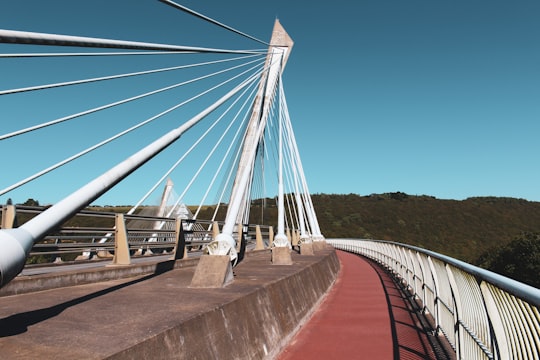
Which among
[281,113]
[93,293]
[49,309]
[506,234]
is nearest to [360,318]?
[93,293]

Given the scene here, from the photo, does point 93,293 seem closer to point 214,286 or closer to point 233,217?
point 214,286

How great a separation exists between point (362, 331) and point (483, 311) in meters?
3.76

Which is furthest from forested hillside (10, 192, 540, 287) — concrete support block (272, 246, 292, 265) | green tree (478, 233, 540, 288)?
concrete support block (272, 246, 292, 265)

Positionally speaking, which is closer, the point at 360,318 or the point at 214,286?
the point at 214,286

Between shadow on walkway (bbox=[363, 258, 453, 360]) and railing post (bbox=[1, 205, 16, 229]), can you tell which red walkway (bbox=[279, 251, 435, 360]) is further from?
railing post (bbox=[1, 205, 16, 229])

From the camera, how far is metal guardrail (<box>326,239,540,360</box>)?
9.62 ft

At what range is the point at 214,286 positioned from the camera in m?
7.16

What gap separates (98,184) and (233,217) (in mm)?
4311

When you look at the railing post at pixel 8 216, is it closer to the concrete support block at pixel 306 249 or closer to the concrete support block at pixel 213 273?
the concrete support block at pixel 213 273

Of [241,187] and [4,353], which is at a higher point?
[241,187]

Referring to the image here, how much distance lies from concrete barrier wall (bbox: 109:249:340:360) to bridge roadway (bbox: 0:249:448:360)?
11 mm

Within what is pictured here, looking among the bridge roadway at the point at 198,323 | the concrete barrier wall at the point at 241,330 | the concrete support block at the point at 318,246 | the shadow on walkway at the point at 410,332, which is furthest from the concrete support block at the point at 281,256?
the concrete support block at the point at 318,246

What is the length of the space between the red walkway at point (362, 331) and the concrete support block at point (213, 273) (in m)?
1.57

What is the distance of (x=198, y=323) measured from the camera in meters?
4.49
